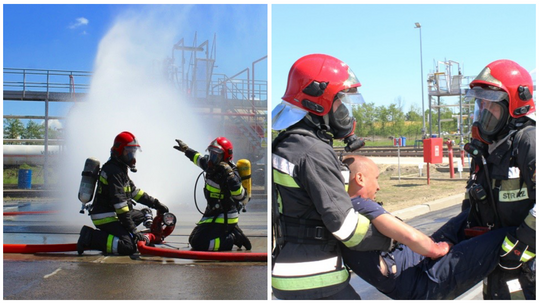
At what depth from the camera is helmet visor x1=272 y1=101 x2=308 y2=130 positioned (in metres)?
2.37

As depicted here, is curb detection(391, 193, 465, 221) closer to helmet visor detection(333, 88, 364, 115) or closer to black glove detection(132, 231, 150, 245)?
black glove detection(132, 231, 150, 245)

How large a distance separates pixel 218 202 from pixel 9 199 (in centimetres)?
1013

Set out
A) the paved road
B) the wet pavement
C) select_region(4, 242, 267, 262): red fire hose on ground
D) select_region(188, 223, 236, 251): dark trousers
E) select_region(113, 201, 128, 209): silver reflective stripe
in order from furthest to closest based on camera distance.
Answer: select_region(188, 223, 236, 251): dark trousers → select_region(113, 201, 128, 209): silver reflective stripe → select_region(4, 242, 267, 262): red fire hose on ground → the paved road → the wet pavement

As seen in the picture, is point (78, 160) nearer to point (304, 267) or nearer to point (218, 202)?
point (218, 202)

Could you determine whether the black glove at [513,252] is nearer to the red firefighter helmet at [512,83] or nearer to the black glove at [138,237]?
the red firefighter helmet at [512,83]

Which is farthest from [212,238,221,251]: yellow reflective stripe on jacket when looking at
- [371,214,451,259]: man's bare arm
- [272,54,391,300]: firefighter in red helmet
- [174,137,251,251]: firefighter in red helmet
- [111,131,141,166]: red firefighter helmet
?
[371,214,451,259]: man's bare arm

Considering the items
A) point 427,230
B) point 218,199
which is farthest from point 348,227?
point 427,230

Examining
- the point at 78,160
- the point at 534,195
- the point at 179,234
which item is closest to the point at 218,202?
the point at 179,234

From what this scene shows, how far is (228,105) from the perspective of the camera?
971 centimetres

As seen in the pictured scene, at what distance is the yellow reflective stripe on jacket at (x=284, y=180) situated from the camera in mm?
2229

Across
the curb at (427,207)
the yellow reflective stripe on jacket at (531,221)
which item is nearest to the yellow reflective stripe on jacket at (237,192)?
the yellow reflective stripe on jacket at (531,221)

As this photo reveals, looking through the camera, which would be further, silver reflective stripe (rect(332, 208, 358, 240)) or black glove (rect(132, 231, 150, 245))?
black glove (rect(132, 231, 150, 245))

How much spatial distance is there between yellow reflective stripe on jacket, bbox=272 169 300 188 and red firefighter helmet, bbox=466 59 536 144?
116cm

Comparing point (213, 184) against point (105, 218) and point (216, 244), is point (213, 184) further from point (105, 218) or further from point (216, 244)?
point (105, 218)
